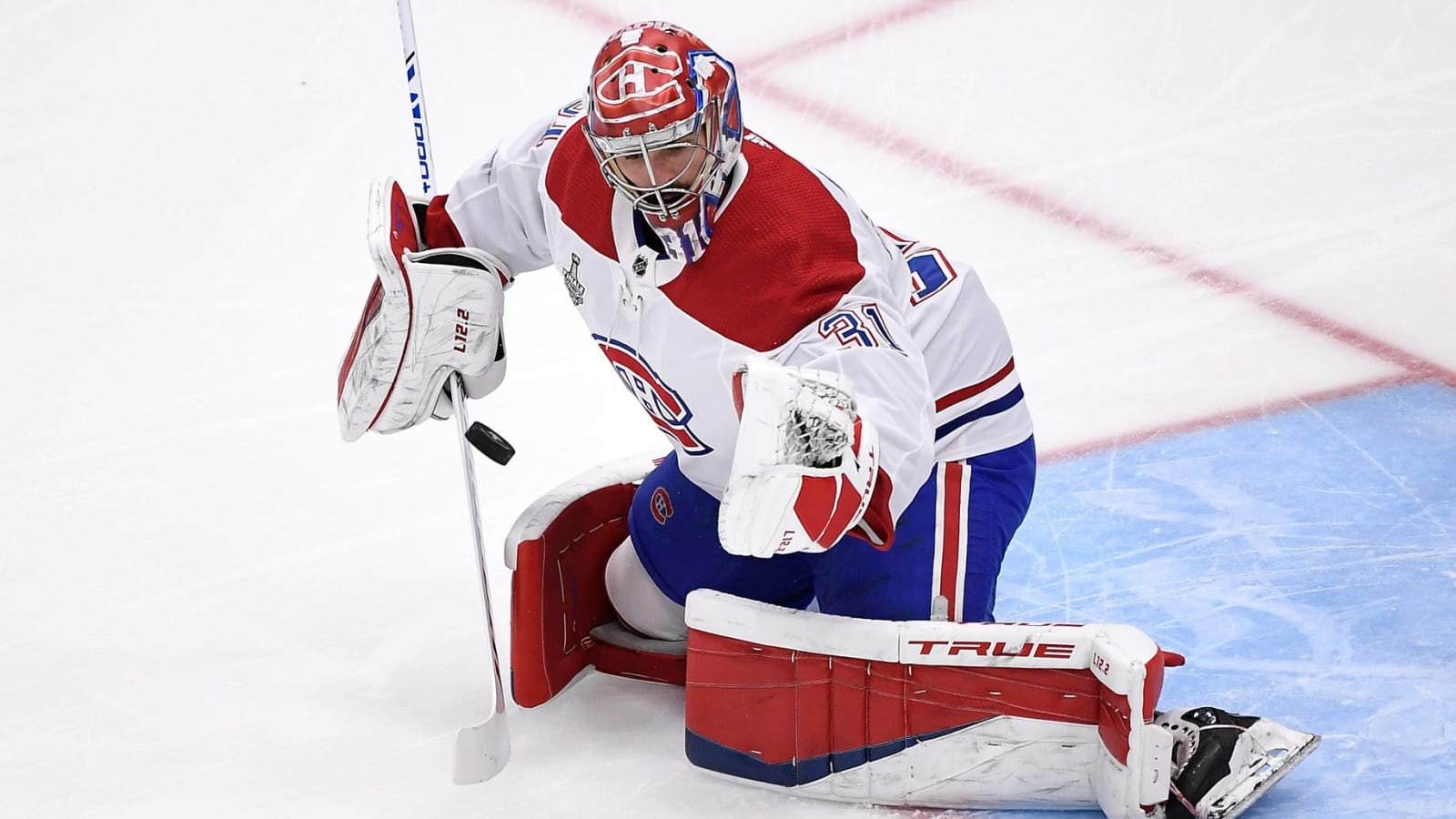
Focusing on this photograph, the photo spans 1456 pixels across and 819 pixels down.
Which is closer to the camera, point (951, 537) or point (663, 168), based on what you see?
point (663, 168)

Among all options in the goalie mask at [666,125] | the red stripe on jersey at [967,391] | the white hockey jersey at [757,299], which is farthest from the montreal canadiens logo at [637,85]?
the red stripe on jersey at [967,391]

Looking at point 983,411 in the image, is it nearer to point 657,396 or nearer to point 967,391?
point 967,391

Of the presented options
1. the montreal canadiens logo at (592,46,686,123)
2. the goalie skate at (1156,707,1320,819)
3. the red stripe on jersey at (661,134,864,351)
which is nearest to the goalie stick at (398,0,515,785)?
the red stripe on jersey at (661,134,864,351)

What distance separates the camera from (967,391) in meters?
2.55

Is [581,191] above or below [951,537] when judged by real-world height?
above

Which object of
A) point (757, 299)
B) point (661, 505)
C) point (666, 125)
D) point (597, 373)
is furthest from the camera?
point (597, 373)

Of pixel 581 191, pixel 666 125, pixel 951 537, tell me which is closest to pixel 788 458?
pixel 666 125

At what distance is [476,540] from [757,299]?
2.14 feet

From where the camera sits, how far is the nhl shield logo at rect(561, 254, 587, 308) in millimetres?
2492

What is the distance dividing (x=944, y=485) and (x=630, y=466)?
2.09 ft

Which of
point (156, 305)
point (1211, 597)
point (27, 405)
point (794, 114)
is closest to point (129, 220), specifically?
point (156, 305)

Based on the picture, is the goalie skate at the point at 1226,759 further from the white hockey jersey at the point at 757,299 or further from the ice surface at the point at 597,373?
the white hockey jersey at the point at 757,299

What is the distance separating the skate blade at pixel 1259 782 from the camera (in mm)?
2266

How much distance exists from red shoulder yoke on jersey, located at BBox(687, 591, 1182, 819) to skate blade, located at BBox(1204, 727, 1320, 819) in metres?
0.10
